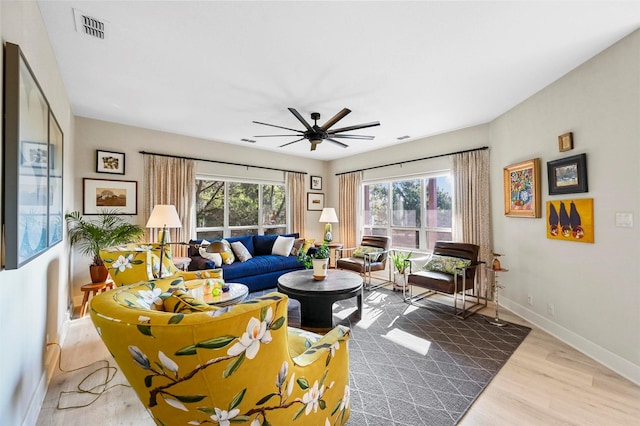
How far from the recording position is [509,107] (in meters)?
3.52

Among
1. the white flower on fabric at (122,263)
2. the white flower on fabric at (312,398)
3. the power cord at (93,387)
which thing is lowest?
the power cord at (93,387)

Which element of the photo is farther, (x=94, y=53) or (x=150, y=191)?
(x=150, y=191)

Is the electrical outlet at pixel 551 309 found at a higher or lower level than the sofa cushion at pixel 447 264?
lower

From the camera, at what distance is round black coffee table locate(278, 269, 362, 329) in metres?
2.85

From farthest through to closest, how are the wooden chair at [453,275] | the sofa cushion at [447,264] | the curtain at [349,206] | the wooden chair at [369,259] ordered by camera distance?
the curtain at [349,206]
the wooden chair at [369,259]
the sofa cushion at [447,264]
the wooden chair at [453,275]

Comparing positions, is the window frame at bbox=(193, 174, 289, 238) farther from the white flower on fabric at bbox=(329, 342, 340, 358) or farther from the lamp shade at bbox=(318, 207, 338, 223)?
→ the white flower on fabric at bbox=(329, 342, 340, 358)

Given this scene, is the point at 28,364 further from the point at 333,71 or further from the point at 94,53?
the point at 333,71

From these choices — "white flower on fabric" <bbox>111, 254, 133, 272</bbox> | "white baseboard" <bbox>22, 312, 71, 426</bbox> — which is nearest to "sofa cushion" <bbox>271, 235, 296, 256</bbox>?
"white flower on fabric" <bbox>111, 254, 133, 272</bbox>

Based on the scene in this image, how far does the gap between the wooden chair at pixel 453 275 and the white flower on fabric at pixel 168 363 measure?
323 centimetres

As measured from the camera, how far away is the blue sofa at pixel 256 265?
13.4ft

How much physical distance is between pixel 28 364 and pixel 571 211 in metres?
4.54

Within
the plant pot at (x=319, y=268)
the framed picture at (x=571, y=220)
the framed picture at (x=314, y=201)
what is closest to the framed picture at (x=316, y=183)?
the framed picture at (x=314, y=201)

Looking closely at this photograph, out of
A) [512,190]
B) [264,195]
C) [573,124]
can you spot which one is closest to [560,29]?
[573,124]

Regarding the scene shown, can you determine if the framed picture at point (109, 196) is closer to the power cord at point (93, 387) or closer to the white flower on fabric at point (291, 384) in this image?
the power cord at point (93, 387)
